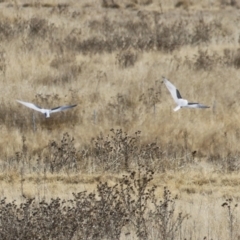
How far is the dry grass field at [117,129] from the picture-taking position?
7.44 meters

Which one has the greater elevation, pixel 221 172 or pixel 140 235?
pixel 140 235

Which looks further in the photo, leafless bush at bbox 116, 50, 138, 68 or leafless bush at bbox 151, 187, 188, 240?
leafless bush at bbox 116, 50, 138, 68

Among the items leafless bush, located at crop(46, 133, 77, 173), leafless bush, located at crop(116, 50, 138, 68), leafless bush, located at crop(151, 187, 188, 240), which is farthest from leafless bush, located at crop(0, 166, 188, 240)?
leafless bush, located at crop(116, 50, 138, 68)

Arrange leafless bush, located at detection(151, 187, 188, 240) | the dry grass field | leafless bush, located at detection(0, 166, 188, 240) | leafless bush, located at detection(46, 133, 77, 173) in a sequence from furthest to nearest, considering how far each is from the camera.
Answer: leafless bush, located at detection(46, 133, 77, 173) → the dry grass field → leafless bush, located at detection(151, 187, 188, 240) → leafless bush, located at detection(0, 166, 188, 240)

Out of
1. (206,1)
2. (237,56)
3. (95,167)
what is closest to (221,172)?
(95,167)

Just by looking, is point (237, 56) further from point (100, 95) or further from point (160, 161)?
point (160, 161)

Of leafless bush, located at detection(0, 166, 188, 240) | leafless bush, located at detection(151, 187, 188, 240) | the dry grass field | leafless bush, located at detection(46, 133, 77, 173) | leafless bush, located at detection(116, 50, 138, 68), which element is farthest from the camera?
leafless bush, located at detection(116, 50, 138, 68)

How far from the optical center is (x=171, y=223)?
25.4 feet

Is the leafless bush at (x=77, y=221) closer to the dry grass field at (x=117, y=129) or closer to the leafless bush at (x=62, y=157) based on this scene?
the dry grass field at (x=117, y=129)

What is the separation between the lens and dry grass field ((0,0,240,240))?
7441mm

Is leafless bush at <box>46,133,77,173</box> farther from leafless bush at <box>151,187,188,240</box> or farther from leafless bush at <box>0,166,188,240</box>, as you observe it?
leafless bush at <box>151,187,188,240</box>

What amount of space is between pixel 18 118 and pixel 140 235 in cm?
509

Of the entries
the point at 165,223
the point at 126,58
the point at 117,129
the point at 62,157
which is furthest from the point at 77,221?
the point at 126,58

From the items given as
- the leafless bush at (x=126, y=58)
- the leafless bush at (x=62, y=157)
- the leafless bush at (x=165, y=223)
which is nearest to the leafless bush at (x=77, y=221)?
the leafless bush at (x=165, y=223)
